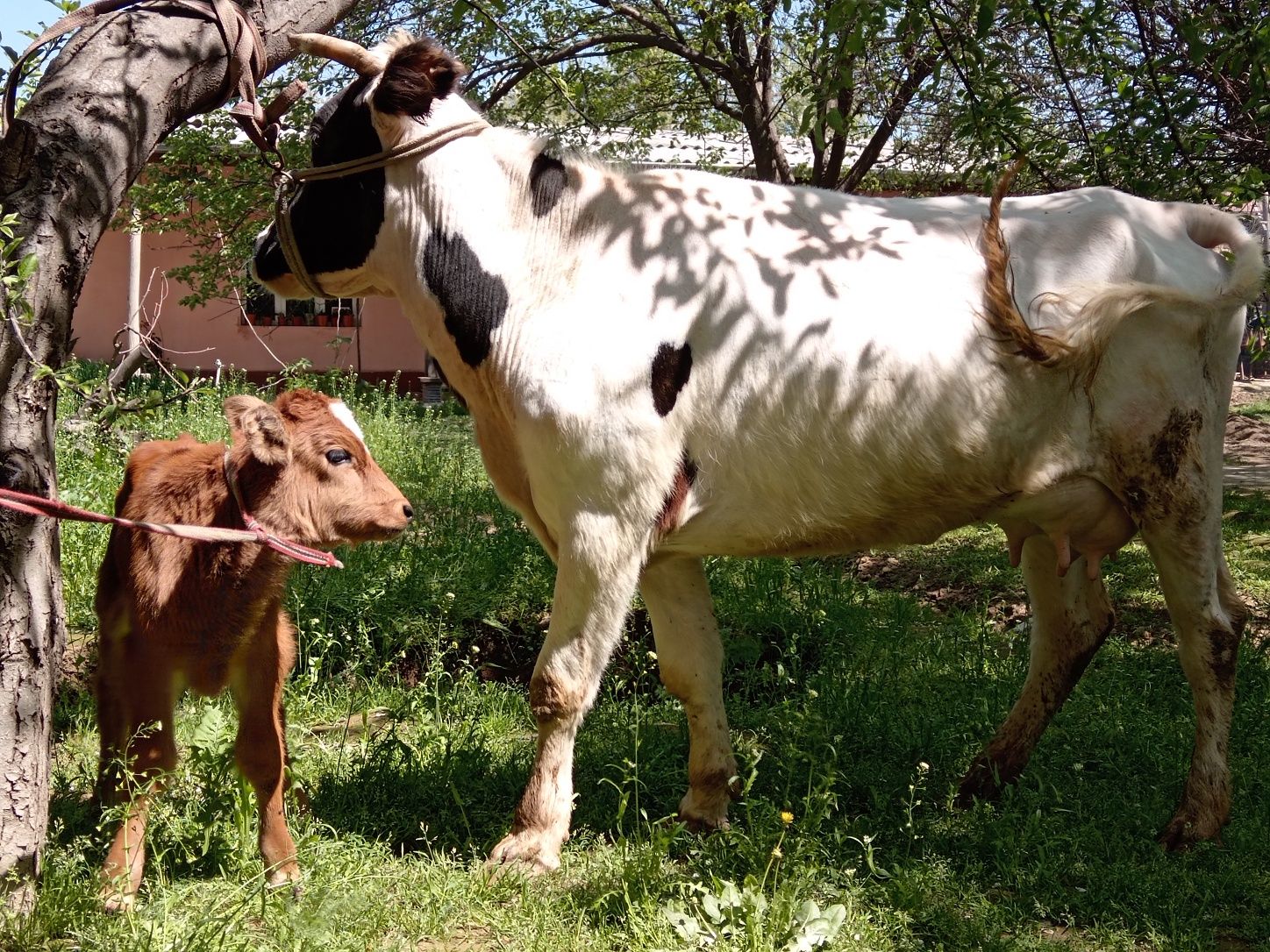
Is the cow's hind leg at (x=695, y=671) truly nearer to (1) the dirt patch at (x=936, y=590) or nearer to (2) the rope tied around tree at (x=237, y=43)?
(2) the rope tied around tree at (x=237, y=43)

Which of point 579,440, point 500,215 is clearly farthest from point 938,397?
point 500,215

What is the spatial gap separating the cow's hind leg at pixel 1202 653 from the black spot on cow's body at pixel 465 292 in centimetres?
252

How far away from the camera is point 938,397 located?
14.1 ft

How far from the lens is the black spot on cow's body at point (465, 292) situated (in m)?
4.44

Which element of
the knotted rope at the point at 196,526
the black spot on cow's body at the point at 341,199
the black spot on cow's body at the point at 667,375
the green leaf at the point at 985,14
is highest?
the green leaf at the point at 985,14

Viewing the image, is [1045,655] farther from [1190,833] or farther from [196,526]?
[196,526]

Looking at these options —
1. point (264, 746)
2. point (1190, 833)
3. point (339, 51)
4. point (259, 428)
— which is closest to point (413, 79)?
point (339, 51)

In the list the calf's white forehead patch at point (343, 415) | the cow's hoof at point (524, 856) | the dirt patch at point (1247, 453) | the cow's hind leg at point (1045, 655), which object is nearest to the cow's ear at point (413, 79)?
the calf's white forehead patch at point (343, 415)

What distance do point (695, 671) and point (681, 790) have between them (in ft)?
1.99

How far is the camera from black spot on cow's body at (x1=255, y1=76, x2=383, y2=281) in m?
4.56

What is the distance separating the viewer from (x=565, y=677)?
4336mm

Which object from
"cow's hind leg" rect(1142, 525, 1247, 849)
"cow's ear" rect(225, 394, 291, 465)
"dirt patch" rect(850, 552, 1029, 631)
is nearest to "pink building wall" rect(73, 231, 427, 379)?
"dirt patch" rect(850, 552, 1029, 631)

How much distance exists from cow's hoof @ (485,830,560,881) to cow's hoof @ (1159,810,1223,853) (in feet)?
7.25

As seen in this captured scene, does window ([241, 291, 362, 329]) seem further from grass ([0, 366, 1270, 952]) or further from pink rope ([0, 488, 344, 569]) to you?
pink rope ([0, 488, 344, 569])
